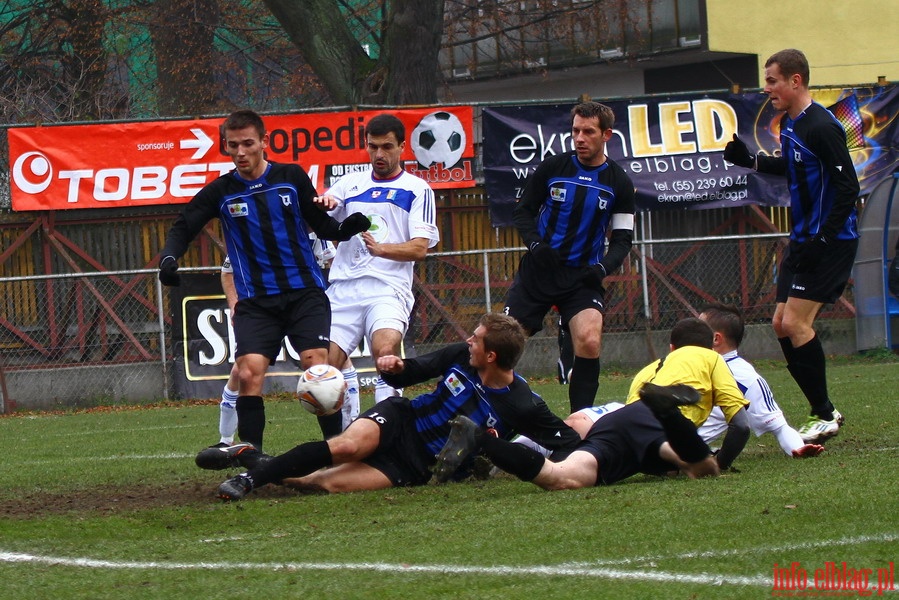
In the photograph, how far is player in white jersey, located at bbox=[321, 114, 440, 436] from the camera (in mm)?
7957

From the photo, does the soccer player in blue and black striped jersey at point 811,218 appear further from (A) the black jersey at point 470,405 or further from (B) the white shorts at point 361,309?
(B) the white shorts at point 361,309

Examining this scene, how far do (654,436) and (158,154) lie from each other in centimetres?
1130

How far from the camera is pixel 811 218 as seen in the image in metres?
7.84

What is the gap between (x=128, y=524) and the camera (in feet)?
18.3

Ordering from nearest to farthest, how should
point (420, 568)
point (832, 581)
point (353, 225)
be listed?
point (832, 581) < point (420, 568) < point (353, 225)

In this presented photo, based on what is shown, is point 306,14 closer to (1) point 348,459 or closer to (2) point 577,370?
(2) point 577,370

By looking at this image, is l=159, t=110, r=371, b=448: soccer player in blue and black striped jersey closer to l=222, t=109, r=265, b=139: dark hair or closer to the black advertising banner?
l=222, t=109, r=265, b=139: dark hair

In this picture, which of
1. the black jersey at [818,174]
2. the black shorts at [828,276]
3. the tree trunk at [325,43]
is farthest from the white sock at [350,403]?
the tree trunk at [325,43]

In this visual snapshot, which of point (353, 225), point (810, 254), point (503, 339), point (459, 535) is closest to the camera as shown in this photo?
point (459, 535)

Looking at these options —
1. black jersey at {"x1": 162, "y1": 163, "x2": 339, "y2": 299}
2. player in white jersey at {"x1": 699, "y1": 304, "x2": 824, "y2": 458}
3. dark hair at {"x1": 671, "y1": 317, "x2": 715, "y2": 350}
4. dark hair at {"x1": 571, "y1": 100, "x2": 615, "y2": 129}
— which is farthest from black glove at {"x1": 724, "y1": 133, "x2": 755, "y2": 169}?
black jersey at {"x1": 162, "y1": 163, "x2": 339, "y2": 299}

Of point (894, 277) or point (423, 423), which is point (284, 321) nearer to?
point (423, 423)

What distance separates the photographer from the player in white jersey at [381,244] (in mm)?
7957

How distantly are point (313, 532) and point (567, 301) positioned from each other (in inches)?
135

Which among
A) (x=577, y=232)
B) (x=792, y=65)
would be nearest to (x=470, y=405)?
(x=577, y=232)
